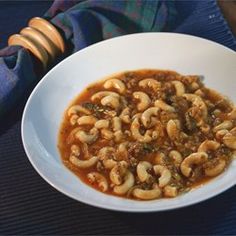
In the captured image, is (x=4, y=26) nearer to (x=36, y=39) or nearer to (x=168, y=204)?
(x=36, y=39)

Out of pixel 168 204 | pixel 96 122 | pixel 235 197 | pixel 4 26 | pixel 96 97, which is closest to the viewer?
pixel 168 204

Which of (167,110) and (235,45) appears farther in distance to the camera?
(235,45)

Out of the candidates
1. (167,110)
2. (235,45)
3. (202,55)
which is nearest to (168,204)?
(167,110)

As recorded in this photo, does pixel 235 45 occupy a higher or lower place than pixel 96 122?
higher

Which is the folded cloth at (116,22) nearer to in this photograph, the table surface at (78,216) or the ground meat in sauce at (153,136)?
the ground meat in sauce at (153,136)

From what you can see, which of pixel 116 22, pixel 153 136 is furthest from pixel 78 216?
pixel 116 22

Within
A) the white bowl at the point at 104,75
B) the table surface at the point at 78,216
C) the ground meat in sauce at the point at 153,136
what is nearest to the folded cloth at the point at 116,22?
the white bowl at the point at 104,75
